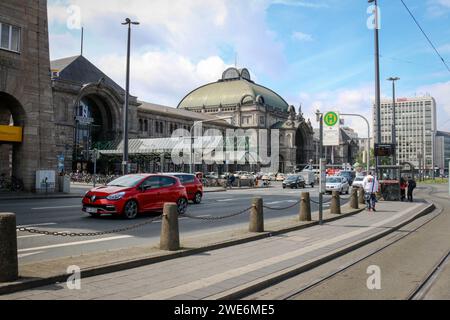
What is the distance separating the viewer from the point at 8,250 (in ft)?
19.2

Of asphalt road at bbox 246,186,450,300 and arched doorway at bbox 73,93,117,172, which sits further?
arched doorway at bbox 73,93,117,172

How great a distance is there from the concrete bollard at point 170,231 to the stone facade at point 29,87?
20.7 metres

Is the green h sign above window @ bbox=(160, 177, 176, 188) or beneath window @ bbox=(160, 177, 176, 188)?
above

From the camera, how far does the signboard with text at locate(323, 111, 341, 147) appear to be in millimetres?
13914

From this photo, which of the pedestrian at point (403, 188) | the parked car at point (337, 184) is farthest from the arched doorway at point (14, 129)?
the pedestrian at point (403, 188)

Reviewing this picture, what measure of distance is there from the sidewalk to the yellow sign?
2032 centimetres

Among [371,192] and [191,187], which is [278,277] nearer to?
[371,192]

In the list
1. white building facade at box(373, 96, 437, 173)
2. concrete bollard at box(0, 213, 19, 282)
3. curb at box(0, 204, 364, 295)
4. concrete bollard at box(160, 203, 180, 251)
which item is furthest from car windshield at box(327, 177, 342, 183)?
white building facade at box(373, 96, 437, 173)

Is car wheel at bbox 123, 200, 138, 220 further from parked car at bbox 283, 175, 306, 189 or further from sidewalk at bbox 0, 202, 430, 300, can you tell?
parked car at bbox 283, 175, 306, 189

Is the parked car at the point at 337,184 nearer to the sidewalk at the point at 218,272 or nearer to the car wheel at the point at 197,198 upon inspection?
the car wheel at the point at 197,198

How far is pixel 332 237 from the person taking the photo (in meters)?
11.1

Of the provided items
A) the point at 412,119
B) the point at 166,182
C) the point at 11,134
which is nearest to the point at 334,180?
the point at 166,182

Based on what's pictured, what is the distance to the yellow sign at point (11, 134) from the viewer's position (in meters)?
24.9

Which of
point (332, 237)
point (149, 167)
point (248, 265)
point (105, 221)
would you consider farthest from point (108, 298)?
point (149, 167)
